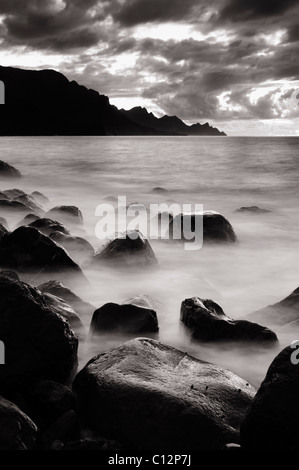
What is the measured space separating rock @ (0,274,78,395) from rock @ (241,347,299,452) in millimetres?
1321

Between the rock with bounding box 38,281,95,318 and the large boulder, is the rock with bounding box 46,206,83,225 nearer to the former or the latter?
the rock with bounding box 38,281,95,318

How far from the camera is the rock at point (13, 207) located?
32.0ft

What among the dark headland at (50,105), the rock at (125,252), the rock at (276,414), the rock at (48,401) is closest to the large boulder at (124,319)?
the rock at (48,401)

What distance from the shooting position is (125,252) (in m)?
6.36

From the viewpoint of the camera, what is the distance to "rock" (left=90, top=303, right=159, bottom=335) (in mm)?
4113

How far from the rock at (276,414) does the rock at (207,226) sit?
541 cm

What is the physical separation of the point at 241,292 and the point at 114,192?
11921mm

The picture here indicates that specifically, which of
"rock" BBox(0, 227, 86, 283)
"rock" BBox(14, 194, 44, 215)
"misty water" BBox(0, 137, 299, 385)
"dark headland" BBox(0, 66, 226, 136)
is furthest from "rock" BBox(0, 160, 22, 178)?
"dark headland" BBox(0, 66, 226, 136)

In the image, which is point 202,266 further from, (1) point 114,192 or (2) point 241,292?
(1) point 114,192

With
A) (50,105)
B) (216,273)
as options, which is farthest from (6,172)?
(50,105)

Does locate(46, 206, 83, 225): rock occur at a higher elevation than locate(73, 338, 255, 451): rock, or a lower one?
higher

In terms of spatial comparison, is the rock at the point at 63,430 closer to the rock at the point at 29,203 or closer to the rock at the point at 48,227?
the rock at the point at 48,227

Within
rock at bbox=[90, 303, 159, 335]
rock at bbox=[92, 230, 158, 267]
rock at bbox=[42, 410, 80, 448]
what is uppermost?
rock at bbox=[92, 230, 158, 267]

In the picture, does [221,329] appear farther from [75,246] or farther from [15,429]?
[75,246]
